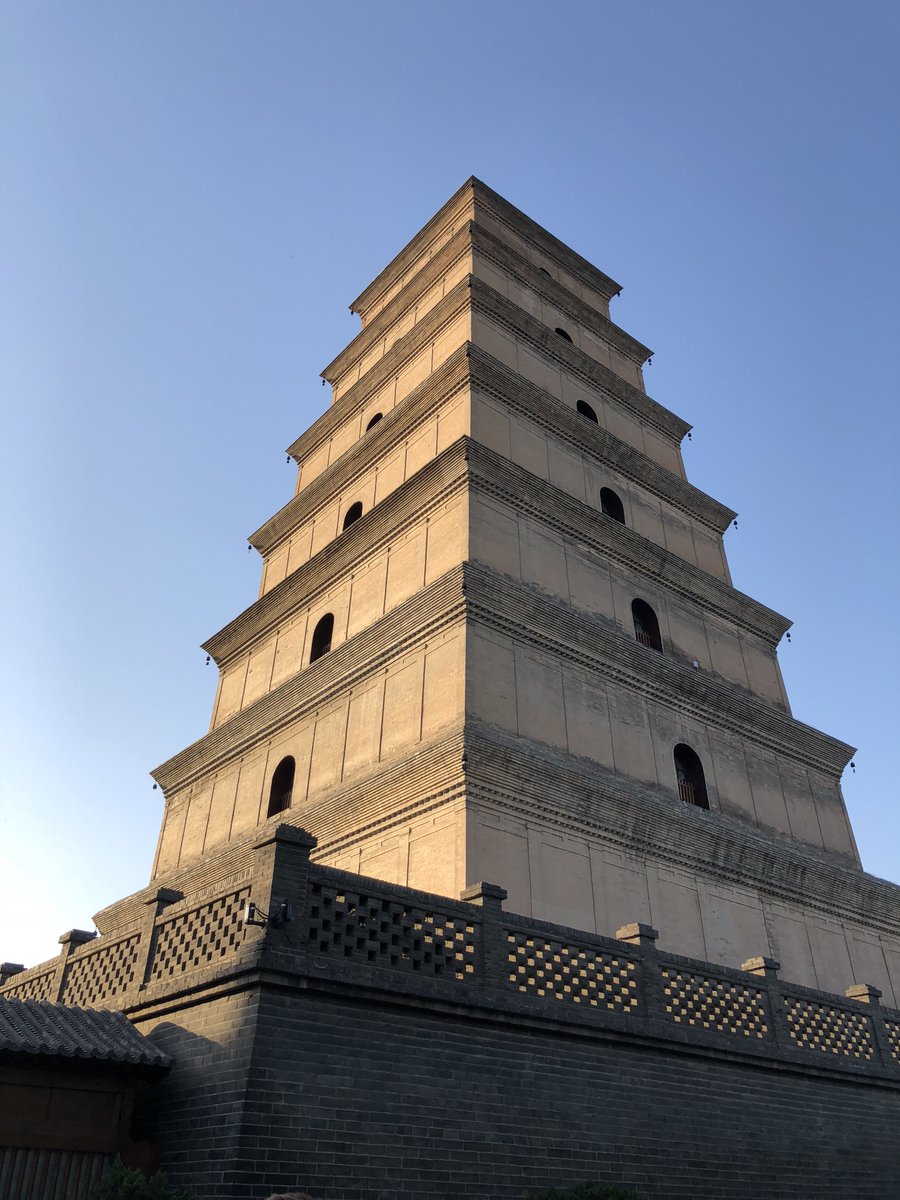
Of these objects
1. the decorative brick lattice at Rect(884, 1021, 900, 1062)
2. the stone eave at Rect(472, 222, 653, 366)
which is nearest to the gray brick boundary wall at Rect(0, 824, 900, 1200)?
the decorative brick lattice at Rect(884, 1021, 900, 1062)

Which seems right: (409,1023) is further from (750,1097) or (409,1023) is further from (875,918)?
(875,918)

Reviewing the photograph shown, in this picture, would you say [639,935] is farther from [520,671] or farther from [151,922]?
[520,671]

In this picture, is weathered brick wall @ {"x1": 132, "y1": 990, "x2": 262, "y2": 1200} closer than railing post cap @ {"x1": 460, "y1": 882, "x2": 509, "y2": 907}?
Yes

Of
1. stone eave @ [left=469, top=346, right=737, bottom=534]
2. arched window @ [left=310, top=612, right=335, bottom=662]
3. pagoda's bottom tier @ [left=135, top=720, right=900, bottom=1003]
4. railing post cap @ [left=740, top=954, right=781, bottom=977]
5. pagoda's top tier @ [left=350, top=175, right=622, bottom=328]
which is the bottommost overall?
railing post cap @ [left=740, top=954, right=781, bottom=977]

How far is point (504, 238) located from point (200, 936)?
20027mm

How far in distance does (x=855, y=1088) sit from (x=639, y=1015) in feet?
11.6

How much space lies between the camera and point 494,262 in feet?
75.6

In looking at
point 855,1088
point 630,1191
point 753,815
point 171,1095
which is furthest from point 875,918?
point 171,1095

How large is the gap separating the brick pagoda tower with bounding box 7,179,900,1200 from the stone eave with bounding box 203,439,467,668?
7 centimetres

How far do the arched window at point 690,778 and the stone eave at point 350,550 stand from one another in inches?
230

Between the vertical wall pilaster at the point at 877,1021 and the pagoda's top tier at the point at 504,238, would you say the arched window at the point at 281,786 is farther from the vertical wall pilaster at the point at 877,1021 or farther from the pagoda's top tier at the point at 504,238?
the pagoda's top tier at the point at 504,238

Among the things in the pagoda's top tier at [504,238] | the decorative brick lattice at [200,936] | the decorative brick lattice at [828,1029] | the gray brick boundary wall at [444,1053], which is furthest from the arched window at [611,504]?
the decorative brick lattice at [200,936]

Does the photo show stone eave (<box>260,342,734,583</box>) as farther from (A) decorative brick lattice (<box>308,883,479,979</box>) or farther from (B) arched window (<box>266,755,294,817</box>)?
(A) decorative brick lattice (<box>308,883,479,979</box>)

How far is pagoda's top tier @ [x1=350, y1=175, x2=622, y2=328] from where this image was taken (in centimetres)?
2452
